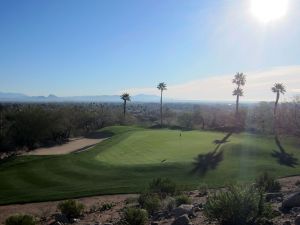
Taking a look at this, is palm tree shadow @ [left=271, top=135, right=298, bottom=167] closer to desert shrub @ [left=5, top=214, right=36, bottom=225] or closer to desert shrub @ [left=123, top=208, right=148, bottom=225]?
desert shrub @ [left=123, top=208, right=148, bottom=225]

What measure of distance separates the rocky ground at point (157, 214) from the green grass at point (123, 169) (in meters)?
1.32

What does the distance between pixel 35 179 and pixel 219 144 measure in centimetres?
1826

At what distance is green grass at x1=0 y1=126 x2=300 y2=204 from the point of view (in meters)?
24.7

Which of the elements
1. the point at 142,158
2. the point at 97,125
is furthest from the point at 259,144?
the point at 97,125

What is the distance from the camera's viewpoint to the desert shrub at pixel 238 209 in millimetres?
10555

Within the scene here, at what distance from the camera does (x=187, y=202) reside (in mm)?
17234

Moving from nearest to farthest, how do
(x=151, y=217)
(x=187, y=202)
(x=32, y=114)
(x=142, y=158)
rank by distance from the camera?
(x=151, y=217) < (x=187, y=202) < (x=142, y=158) < (x=32, y=114)

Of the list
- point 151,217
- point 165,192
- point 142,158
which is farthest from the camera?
point 142,158

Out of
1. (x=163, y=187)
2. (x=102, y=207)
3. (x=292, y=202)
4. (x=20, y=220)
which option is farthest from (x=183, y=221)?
(x=163, y=187)

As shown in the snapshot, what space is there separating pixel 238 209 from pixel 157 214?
16.8 ft

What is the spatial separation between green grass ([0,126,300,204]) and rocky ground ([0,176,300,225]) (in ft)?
4.34

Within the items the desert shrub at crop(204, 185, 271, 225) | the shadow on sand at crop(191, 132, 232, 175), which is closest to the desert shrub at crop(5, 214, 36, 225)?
the desert shrub at crop(204, 185, 271, 225)

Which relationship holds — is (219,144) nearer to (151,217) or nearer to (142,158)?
(142,158)

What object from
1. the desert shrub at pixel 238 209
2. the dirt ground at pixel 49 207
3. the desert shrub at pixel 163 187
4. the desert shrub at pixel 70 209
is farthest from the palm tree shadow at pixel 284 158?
the desert shrub at pixel 238 209
